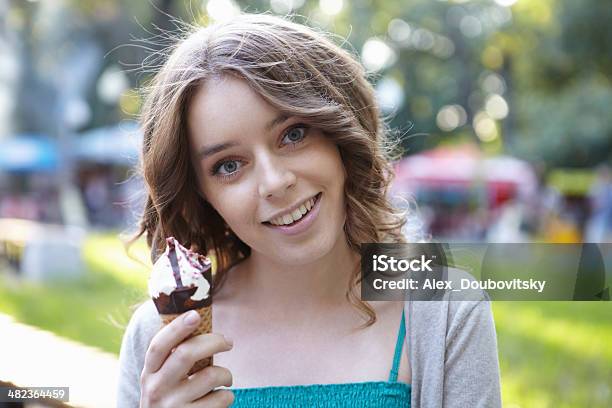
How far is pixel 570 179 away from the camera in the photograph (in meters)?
23.9

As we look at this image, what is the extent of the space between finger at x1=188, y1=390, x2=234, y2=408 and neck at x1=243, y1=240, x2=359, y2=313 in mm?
465

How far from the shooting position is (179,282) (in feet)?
4.88

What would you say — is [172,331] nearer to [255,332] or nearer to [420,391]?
[255,332]

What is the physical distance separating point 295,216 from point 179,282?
296 mm

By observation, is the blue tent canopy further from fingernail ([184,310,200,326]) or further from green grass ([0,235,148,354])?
fingernail ([184,310,200,326])

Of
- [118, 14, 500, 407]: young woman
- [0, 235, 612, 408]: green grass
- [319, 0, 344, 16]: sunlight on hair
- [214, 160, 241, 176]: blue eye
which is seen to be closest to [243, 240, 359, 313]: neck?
[118, 14, 500, 407]: young woman

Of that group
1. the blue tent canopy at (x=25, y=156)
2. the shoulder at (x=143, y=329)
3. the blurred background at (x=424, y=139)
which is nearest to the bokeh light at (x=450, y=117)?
the blurred background at (x=424, y=139)

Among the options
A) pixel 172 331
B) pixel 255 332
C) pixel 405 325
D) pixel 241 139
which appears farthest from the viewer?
pixel 255 332

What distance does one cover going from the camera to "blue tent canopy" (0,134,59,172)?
2611cm

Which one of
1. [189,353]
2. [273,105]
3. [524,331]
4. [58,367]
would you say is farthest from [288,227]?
[524,331]

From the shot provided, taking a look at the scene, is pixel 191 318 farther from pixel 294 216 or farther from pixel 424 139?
pixel 424 139

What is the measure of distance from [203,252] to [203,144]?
1.52ft

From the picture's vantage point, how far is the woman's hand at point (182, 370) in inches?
54.7

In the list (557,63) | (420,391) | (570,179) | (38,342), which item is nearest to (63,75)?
(557,63)
